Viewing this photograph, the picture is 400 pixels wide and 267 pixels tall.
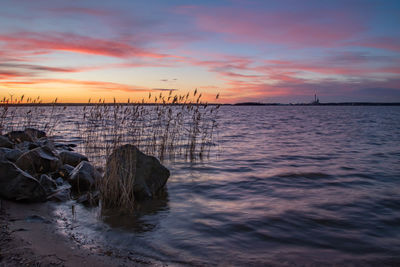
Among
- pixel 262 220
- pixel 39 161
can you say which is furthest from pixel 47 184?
pixel 262 220

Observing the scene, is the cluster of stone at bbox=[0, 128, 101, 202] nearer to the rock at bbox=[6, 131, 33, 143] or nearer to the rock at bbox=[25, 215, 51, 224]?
the rock at bbox=[25, 215, 51, 224]

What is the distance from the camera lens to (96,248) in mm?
4625

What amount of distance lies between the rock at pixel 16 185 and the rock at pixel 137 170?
1.55m

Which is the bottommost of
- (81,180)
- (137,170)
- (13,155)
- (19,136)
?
(81,180)

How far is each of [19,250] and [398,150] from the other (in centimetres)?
1804

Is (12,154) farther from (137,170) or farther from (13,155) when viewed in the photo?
(137,170)

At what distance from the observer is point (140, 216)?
20.6ft

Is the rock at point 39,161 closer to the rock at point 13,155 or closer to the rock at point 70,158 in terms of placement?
the rock at point 13,155

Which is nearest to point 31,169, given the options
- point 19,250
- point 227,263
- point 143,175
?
point 143,175

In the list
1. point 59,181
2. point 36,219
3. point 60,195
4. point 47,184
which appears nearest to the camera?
point 36,219

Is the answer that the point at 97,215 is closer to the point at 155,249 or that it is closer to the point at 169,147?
the point at 155,249

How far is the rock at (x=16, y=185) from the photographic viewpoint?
6.33 meters

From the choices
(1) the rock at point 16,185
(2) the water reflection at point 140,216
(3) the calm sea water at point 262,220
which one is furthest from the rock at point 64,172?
(2) the water reflection at point 140,216

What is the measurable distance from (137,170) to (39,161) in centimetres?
338
